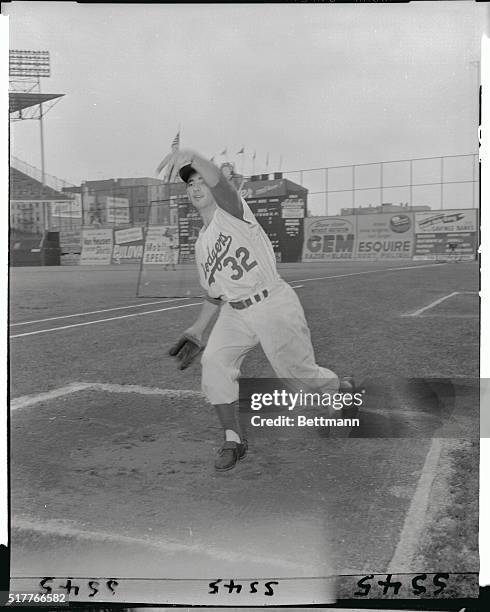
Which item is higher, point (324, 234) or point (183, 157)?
point (183, 157)

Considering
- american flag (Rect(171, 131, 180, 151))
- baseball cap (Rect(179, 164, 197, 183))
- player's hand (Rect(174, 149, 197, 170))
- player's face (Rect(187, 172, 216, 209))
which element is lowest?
player's face (Rect(187, 172, 216, 209))

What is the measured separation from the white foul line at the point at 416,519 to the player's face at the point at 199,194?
3.07ft

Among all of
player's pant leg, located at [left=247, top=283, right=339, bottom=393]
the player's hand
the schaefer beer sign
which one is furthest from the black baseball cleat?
the player's hand

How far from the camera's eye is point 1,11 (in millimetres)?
1524

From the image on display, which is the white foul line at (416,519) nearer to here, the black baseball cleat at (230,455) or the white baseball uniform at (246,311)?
the white baseball uniform at (246,311)

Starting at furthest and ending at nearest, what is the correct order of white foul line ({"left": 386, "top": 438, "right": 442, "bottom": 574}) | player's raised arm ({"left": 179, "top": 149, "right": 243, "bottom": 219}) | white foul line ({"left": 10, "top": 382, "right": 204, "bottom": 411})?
white foul line ({"left": 10, "top": 382, "right": 204, "bottom": 411}) < player's raised arm ({"left": 179, "top": 149, "right": 243, "bottom": 219}) < white foul line ({"left": 386, "top": 438, "right": 442, "bottom": 574})

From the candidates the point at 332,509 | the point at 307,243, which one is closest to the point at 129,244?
the point at 307,243

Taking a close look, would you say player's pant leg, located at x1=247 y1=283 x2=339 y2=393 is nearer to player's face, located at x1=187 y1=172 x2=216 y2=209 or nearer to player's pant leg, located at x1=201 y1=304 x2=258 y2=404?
player's pant leg, located at x1=201 y1=304 x2=258 y2=404

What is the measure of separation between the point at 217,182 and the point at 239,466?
0.81 m

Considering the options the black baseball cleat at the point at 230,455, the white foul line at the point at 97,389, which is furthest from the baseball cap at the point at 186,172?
the black baseball cleat at the point at 230,455

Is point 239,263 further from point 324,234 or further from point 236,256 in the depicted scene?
point 324,234

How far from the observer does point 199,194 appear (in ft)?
5.41

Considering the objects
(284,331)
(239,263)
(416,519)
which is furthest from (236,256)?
(416,519)

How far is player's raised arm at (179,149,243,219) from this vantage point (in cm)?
156
